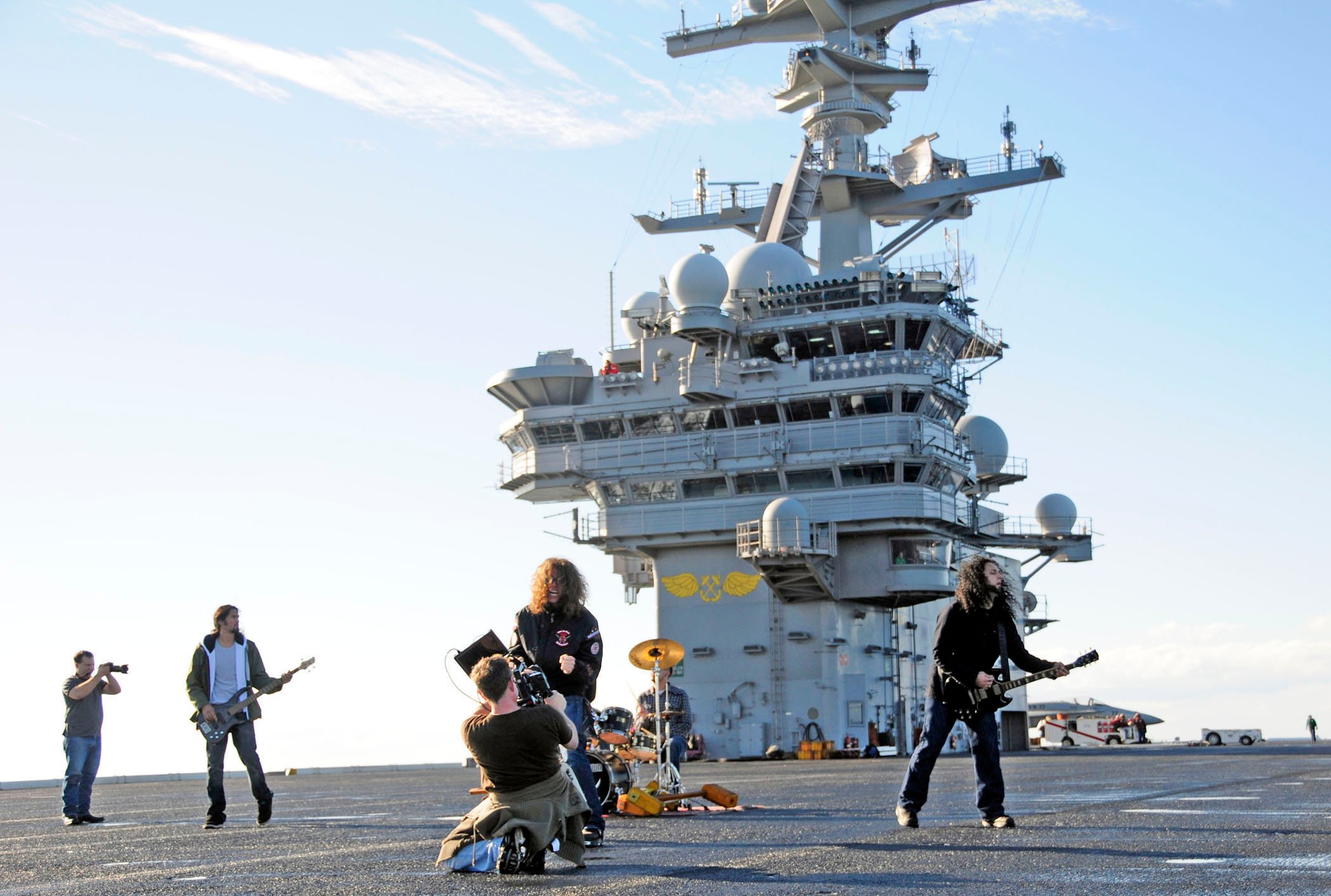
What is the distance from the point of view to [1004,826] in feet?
35.1

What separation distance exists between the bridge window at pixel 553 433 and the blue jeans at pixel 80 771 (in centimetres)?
3166

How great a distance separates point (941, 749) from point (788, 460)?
3332 centimetres

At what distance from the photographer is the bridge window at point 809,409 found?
44.3 m

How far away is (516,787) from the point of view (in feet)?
28.6

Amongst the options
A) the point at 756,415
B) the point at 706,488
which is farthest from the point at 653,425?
the point at 756,415

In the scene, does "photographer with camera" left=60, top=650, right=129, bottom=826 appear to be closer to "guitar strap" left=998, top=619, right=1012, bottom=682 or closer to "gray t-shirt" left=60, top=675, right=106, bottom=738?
"gray t-shirt" left=60, top=675, right=106, bottom=738

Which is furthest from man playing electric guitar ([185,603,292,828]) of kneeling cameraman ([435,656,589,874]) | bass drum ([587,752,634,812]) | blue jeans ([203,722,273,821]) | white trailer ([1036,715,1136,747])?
white trailer ([1036,715,1136,747])

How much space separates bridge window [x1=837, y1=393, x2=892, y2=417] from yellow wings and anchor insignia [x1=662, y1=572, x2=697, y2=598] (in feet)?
23.8

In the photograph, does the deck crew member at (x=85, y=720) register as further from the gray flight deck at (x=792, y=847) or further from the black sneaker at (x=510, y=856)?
the black sneaker at (x=510, y=856)

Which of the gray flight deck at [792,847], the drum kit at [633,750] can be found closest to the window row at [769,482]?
the gray flight deck at [792,847]

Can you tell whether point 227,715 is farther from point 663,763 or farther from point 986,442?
point 986,442

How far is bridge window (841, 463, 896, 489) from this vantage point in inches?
1727

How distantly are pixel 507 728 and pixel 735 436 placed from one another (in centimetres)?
3644

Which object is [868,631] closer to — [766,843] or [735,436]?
[735,436]
